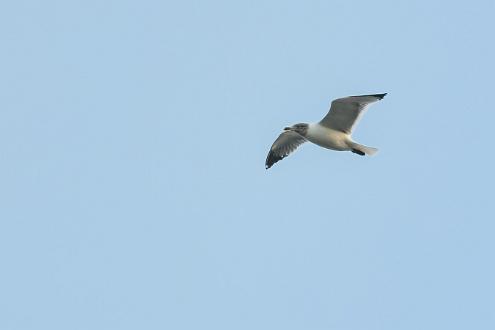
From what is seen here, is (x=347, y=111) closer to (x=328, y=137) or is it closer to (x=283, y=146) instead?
(x=328, y=137)

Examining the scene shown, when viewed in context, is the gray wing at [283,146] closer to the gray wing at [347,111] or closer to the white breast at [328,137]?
the white breast at [328,137]

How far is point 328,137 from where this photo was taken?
2008cm

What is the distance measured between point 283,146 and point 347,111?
10.8 ft

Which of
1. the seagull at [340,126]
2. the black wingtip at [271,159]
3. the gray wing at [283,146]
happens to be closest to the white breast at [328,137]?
the seagull at [340,126]

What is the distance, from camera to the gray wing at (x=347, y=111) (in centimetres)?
1953

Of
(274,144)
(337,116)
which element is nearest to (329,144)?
(337,116)

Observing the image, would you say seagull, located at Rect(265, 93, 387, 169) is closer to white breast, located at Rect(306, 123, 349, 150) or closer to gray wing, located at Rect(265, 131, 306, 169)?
white breast, located at Rect(306, 123, 349, 150)

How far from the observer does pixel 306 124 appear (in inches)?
804

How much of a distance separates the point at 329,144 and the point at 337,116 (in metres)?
0.61

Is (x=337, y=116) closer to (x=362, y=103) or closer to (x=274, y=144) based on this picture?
(x=362, y=103)

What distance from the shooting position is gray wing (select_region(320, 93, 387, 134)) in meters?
19.5

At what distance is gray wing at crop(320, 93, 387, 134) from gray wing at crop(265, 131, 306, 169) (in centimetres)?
237

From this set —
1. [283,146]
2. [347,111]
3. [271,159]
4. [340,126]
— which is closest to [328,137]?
[340,126]

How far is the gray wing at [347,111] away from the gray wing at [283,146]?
7.79 ft
